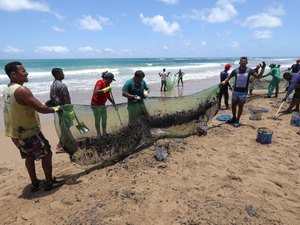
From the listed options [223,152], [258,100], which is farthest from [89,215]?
[258,100]

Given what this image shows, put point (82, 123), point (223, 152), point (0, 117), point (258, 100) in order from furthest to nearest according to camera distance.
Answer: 1. point (258, 100)
2. point (0, 117)
3. point (223, 152)
4. point (82, 123)

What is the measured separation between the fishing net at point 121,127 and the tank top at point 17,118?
0.62 metres

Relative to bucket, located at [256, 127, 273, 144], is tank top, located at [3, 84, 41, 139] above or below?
above

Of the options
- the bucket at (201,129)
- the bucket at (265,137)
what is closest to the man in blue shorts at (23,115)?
the bucket at (201,129)

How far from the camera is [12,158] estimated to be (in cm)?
603

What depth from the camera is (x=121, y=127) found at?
503 cm

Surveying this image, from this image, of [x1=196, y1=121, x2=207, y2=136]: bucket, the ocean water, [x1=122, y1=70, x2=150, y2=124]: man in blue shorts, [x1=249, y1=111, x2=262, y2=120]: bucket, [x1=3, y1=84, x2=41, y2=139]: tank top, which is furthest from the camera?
the ocean water

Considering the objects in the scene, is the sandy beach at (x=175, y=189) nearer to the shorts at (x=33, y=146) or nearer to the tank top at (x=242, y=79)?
the shorts at (x=33, y=146)

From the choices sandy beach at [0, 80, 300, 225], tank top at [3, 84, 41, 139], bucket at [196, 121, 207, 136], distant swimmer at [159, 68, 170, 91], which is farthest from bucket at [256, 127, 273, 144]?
distant swimmer at [159, 68, 170, 91]

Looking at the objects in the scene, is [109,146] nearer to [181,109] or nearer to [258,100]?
[181,109]

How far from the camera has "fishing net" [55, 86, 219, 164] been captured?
14.5 feet

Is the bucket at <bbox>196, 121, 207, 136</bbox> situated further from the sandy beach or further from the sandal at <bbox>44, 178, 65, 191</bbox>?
the sandal at <bbox>44, 178, 65, 191</bbox>

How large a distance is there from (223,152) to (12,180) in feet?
12.5

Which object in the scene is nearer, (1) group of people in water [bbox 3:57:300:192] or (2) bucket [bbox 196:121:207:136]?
(1) group of people in water [bbox 3:57:300:192]
